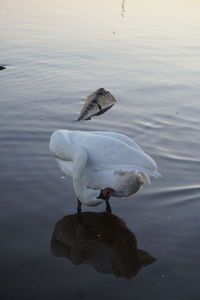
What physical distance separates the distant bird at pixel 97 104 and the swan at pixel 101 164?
4332 mm

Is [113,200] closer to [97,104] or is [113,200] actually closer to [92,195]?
[92,195]

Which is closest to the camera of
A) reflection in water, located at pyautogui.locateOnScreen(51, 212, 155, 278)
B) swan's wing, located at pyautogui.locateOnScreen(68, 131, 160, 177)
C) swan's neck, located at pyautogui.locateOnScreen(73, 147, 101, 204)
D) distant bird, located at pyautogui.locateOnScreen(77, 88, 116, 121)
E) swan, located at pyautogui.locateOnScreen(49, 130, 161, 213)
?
reflection in water, located at pyautogui.locateOnScreen(51, 212, 155, 278)

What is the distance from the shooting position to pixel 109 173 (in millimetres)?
6340

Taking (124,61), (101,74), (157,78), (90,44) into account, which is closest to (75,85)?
(101,74)

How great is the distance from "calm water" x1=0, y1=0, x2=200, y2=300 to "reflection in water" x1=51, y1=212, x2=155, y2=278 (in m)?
0.01

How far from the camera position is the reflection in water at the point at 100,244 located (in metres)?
5.77

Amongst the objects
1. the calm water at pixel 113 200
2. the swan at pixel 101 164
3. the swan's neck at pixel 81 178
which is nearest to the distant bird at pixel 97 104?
the calm water at pixel 113 200

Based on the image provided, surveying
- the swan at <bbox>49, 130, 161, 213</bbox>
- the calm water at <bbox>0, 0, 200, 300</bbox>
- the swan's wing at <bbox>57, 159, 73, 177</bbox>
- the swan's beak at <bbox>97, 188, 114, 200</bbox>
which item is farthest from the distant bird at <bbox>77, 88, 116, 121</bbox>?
the swan's beak at <bbox>97, 188, 114, 200</bbox>

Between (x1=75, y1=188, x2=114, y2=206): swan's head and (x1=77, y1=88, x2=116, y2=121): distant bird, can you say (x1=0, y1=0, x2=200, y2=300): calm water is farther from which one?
(x1=75, y1=188, x2=114, y2=206): swan's head

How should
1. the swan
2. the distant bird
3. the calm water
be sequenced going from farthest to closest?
the distant bird, the swan, the calm water

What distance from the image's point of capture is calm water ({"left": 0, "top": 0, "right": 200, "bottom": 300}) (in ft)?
17.8

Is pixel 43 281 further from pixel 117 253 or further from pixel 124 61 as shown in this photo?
pixel 124 61

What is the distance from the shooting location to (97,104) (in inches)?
462

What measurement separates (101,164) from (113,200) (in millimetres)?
954
